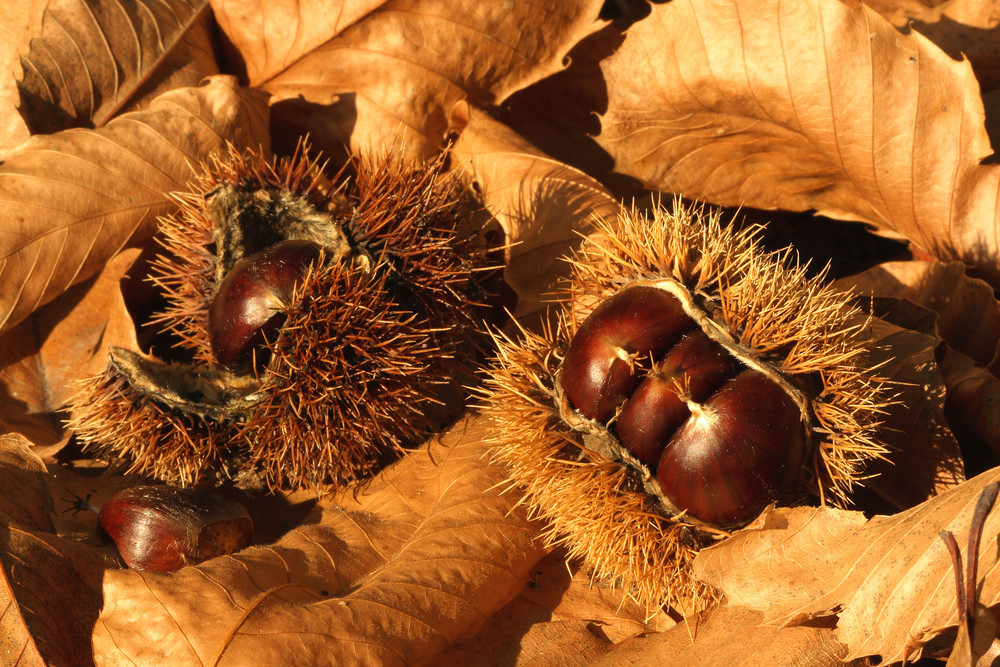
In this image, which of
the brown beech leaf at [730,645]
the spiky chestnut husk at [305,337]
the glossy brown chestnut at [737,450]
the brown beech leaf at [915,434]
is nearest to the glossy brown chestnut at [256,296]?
the spiky chestnut husk at [305,337]

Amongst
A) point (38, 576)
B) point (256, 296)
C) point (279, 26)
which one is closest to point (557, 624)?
point (256, 296)

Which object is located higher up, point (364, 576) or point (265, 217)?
point (265, 217)

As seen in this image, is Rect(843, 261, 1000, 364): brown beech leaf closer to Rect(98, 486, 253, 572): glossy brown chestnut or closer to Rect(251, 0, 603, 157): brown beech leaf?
Rect(251, 0, 603, 157): brown beech leaf

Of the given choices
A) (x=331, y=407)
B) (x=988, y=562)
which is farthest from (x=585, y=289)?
(x=988, y=562)

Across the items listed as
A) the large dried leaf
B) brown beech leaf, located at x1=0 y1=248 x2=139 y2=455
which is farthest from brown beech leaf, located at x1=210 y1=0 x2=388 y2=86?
brown beech leaf, located at x1=0 y1=248 x2=139 y2=455

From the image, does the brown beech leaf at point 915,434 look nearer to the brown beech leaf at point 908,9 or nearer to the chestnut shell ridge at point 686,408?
the chestnut shell ridge at point 686,408

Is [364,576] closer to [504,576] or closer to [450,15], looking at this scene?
[504,576]

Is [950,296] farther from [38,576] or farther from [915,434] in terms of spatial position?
[38,576]
